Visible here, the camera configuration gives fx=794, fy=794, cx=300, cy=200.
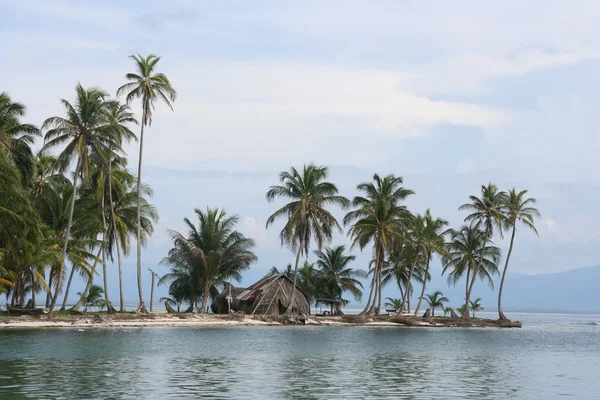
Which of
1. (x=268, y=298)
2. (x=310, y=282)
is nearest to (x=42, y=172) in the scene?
(x=268, y=298)

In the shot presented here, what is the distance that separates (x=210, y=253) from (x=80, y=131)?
22.9m

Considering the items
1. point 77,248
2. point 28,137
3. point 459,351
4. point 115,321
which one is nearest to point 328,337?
point 459,351

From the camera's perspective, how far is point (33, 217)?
4862 cm

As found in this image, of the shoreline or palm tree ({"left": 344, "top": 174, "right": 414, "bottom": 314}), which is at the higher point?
palm tree ({"left": 344, "top": 174, "right": 414, "bottom": 314})

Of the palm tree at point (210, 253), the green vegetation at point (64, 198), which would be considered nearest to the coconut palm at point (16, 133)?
the green vegetation at point (64, 198)

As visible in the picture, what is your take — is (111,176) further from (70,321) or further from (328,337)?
(328,337)

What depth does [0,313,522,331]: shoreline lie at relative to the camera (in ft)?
172

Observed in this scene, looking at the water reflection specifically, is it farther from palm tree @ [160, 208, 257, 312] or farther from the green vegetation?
palm tree @ [160, 208, 257, 312]

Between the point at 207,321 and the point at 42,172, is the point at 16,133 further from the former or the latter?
the point at 207,321

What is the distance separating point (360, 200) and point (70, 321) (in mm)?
33104

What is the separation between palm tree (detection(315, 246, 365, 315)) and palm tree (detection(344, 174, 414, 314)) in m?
7.29

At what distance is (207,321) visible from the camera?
6438 centimetres

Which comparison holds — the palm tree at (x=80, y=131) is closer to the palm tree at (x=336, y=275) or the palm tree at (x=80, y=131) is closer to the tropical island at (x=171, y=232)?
the tropical island at (x=171, y=232)

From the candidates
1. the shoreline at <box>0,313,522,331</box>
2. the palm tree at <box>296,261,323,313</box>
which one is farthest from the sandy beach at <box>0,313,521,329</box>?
the palm tree at <box>296,261,323,313</box>
